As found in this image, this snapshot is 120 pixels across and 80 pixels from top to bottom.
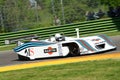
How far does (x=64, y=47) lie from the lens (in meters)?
12.5

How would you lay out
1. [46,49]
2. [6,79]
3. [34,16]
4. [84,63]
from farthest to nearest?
[34,16] < [46,49] < [84,63] < [6,79]

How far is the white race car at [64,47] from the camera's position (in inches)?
484

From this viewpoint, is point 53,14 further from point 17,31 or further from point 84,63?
point 84,63

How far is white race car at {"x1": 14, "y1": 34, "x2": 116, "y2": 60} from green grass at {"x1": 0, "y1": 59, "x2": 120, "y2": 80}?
2.05 m

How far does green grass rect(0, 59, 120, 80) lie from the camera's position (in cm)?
815

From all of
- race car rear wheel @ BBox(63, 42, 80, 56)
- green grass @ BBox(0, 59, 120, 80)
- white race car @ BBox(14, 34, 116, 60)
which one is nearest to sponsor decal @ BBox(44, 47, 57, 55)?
white race car @ BBox(14, 34, 116, 60)

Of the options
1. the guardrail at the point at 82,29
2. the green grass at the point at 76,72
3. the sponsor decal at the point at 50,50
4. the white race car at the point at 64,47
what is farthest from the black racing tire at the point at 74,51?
the guardrail at the point at 82,29

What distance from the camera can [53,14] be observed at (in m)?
21.3

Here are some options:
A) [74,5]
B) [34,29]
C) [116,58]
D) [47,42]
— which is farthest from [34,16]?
[116,58]

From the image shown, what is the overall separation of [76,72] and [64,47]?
12.0 ft

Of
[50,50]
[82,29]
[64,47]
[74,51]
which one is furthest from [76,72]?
[82,29]

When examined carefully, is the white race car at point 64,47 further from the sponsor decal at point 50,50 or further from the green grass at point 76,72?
the green grass at point 76,72

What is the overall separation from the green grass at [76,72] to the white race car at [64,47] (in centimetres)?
205

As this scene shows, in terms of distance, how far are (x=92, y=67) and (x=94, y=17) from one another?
13.1 metres
